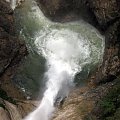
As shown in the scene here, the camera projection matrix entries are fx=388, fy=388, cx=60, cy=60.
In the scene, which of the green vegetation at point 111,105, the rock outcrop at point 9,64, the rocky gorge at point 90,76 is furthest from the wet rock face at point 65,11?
the green vegetation at point 111,105

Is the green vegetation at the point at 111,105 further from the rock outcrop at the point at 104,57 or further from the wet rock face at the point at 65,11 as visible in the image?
the wet rock face at the point at 65,11

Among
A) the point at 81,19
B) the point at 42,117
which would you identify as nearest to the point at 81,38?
the point at 81,19

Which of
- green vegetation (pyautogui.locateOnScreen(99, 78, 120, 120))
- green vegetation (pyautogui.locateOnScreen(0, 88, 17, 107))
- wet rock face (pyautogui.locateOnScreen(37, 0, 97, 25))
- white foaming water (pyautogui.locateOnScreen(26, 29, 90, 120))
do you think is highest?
wet rock face (pyautogui.locateOnScreen(37, 0, 97, 25))

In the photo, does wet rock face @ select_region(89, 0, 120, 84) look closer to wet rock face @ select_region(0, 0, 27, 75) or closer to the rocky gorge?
the rocky gorge

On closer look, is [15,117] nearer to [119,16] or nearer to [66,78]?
[66,78]

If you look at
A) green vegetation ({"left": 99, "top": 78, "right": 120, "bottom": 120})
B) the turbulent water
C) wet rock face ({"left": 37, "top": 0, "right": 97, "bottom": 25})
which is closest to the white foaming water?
the turbulent water

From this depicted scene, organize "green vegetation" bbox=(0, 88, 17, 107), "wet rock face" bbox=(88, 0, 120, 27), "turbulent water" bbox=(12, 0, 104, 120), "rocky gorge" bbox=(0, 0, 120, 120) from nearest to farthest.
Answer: "rocky gorge" bbox=(0, 0, 120, 120) < "green vegetation" bbox=(0, 88, 17, 107) < "wet rock face" bbox=(88, 0, 120, 27) < "turbulent water" bbox=(12, 0, 104, 120)

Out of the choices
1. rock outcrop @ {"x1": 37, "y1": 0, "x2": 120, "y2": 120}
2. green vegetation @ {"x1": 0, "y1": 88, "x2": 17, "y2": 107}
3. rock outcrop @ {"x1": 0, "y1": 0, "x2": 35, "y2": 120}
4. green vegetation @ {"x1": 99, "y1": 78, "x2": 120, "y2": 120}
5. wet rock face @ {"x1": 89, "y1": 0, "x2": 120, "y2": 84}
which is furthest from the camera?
wet rock face @ {"x1": 89, "y1": 0, "x2": 120, "y2": 84}
